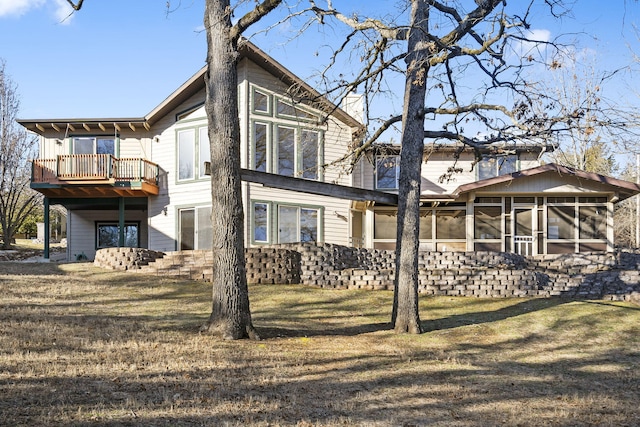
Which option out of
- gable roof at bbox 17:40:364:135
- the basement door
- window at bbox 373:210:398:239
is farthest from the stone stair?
window at bbox 373:210:398:239

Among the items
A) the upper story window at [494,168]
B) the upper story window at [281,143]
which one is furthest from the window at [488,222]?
the upper story window at [281,143]

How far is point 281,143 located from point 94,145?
749 cm

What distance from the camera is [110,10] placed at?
12.3 metres

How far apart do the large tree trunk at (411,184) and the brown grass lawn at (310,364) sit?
545 mm

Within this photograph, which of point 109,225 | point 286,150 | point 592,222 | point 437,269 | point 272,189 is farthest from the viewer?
point 109,225

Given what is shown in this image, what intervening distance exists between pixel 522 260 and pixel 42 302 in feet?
43.0

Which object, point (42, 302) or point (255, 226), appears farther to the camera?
point (255, 226)

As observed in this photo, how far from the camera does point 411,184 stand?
1006 centimetres

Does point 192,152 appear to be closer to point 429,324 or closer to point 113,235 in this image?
point 113,235

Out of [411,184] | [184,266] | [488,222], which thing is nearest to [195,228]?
[184,266]

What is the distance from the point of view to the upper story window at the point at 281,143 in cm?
1894

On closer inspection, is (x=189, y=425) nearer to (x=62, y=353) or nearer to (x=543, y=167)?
(x=62, y=353)

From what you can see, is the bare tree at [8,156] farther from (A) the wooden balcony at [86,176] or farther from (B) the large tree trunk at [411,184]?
(B) the large tree trunk at [411,184]

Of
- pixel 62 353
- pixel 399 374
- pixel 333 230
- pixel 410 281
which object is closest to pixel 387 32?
pixel 410 281
